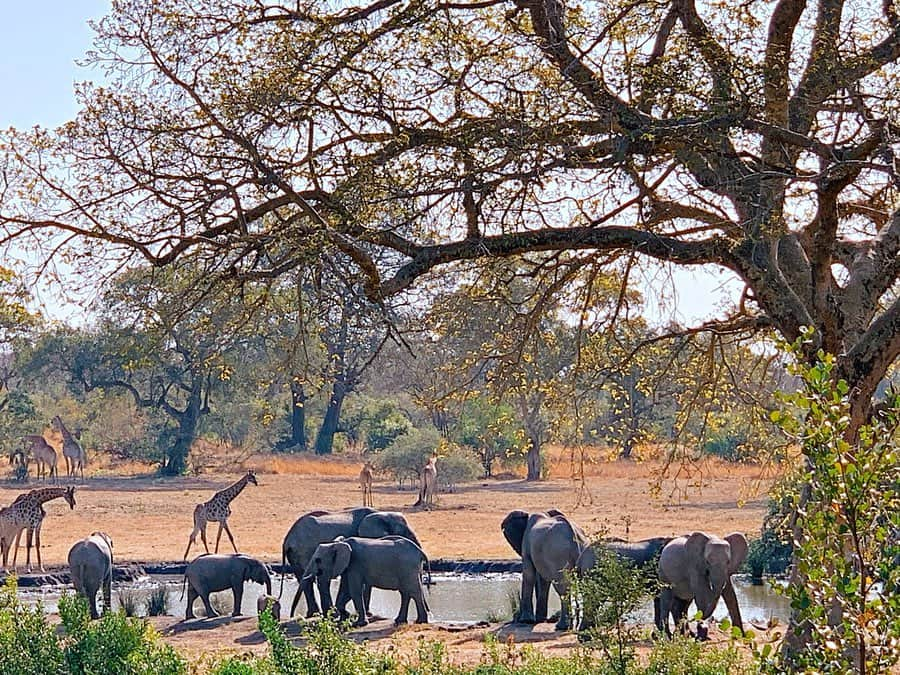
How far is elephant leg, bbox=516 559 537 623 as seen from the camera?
545 inches

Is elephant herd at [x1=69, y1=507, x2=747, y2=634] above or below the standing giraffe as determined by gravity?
below

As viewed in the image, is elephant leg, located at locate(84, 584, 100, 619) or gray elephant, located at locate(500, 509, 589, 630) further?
elephant leg, located at locate(84, 584, 100, 619)

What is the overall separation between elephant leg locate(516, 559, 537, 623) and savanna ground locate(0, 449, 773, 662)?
1.03 ft

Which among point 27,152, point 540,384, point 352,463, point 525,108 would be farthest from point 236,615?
point 352,463

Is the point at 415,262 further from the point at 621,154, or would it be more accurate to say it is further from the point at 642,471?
the point at 642,471

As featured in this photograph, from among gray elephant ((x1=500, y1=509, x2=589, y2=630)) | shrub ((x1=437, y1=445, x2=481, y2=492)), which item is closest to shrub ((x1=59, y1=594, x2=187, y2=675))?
gray elephant ((x1=500, y1=509, x2=589, y2=630))

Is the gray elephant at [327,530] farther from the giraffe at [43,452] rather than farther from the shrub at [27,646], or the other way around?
the giraffe at [43,452]

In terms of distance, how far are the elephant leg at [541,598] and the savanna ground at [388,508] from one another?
32cm

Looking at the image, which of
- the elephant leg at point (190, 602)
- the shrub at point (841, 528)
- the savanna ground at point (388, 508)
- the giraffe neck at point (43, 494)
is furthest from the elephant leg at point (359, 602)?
the shrub at point (841, 528)

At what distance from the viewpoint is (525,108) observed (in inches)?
327

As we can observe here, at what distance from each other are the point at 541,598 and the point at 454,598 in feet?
9.71

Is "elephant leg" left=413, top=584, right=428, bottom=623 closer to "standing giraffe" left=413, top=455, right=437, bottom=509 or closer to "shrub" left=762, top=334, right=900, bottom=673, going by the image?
"shrub" left=762, top=334, right=900, bottom=673

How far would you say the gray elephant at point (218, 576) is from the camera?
14797 millimetres

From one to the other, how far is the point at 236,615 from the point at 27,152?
284 inches
